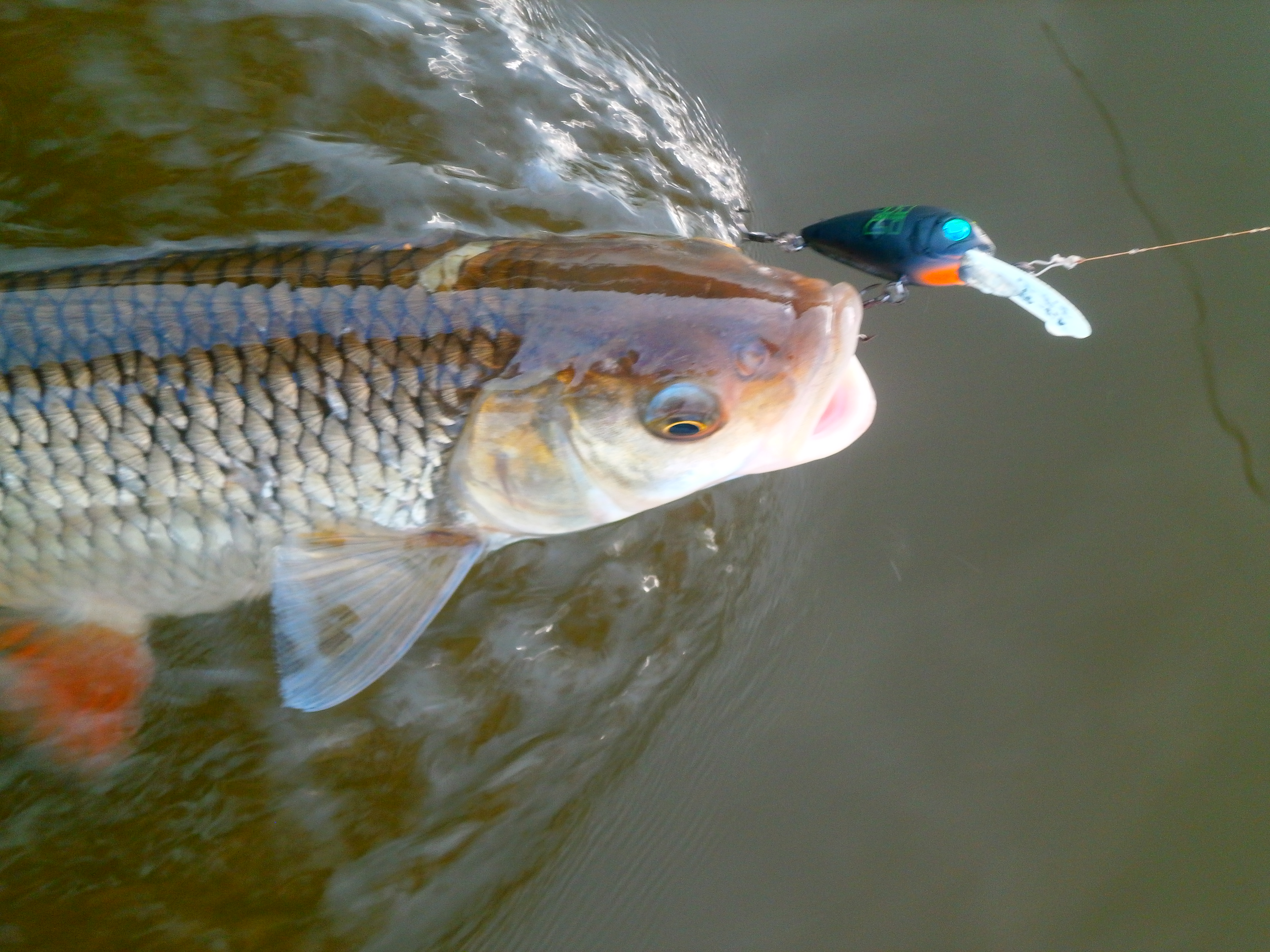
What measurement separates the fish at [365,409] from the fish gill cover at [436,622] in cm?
45

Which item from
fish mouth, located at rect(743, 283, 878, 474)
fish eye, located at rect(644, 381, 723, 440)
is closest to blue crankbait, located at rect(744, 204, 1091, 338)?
fish mouth, located at rect(743, 283, 878, 474)

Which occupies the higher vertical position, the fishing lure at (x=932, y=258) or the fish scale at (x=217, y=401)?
the fishing lure at (x=932, y=258)

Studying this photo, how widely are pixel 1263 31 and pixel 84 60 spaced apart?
4551 millimetres

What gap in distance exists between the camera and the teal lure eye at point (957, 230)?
2.19 m

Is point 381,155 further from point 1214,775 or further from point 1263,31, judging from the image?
point 1263,31

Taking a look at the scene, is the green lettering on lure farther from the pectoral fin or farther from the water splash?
the pectoral fin

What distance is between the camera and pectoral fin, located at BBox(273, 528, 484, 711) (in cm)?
210

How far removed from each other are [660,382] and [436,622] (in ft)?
3.76

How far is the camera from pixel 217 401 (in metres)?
1.93

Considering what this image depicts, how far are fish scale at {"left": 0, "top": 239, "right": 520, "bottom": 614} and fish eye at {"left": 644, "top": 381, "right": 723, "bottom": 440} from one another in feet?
1.21

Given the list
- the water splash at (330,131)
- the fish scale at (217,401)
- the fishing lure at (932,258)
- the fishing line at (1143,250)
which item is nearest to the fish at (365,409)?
the fish scale at (217,401)

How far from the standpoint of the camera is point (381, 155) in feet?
9.87

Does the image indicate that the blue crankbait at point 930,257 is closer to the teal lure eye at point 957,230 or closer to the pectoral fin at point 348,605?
the teal lure eye at point 957,230

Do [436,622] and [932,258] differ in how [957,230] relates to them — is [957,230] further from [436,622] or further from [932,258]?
[436,622]
